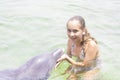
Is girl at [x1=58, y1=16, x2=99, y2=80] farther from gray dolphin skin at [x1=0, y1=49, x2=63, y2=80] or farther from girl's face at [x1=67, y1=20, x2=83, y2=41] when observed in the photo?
gray dolphin skin at [x1=0, y1=49, x2=63, y2=80]

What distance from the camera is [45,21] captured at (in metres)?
9.20

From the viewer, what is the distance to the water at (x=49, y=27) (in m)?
7.30

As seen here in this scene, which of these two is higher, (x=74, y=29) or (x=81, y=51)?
(x=74, y=29)

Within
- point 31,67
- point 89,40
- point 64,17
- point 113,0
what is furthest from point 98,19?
point 31,67

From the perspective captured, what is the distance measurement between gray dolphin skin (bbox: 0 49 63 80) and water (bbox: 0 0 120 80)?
141cm

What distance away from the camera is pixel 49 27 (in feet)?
28.9

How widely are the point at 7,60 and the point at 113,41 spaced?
2.55 m

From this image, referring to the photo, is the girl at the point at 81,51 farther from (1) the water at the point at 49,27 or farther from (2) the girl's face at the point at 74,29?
(1) the water at the point at 49,27

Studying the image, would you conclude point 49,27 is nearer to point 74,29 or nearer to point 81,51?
point 81,51

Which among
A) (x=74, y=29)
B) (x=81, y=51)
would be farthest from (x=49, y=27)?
(x=74, y=29)

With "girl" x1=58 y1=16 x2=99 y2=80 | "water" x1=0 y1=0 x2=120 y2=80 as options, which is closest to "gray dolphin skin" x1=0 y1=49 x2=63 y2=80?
"girl" x1=58 y1=16 x2=99 y2=80

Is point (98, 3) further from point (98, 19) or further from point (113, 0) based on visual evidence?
point (98, 19)

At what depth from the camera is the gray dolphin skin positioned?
5363 millimetres

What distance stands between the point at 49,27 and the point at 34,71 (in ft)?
11.5
